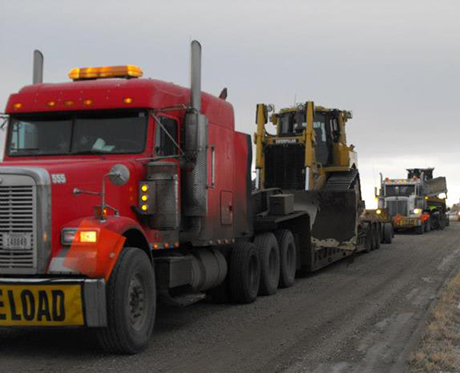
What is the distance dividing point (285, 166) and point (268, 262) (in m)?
6.02

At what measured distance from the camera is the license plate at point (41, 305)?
257 inches

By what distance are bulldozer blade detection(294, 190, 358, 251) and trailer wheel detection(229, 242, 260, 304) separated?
394cm

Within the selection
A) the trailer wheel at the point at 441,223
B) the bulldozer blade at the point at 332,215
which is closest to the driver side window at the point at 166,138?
the bulldozer blade at the point at 332,215

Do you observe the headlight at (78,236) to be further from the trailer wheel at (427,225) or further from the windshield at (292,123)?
the trailer wheel at (427,225)

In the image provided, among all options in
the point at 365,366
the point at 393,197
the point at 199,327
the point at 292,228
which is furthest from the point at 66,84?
the point at 393,197

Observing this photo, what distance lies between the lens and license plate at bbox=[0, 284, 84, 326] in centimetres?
653

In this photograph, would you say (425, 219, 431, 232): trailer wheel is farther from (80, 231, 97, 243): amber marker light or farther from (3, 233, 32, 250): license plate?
(3, 233, 32, 250): license plate

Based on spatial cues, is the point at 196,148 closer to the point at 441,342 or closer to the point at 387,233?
the point at 441,342

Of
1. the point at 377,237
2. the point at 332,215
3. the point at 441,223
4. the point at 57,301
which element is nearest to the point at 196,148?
the point at 57,301

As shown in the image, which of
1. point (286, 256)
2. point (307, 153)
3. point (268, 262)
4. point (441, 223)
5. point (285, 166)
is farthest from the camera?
point (441, 223)

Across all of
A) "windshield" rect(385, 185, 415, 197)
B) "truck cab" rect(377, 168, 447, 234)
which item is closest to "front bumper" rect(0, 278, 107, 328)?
"truck cab" rect(377, 168, 447, 234)

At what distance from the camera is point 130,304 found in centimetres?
713

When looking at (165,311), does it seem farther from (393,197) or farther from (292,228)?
(393,197)

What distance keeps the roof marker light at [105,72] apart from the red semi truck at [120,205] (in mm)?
17
